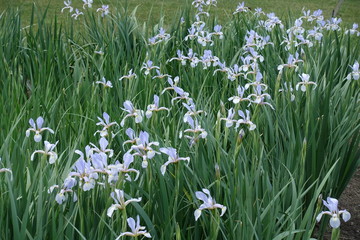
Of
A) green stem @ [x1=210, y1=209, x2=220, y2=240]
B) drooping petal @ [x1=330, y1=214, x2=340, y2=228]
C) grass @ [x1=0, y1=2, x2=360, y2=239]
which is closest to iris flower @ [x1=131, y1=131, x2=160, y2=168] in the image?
grass @ [x1=0, y1=2, x2=360, y2=239]

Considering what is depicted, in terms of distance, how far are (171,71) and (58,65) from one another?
62 cm

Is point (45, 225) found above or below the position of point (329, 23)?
below

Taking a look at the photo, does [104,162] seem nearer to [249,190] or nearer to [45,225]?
[45,225]

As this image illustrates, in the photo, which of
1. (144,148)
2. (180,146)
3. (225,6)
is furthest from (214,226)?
(225,6)

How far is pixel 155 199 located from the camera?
1.77 meters

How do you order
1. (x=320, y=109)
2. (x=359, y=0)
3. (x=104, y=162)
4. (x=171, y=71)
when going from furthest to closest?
(x=359, y=0), (x=171, y=71), (x=320, y=109), (x=104, y=162)

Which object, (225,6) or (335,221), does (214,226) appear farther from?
(225,6)

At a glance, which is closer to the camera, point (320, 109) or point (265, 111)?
point (265, 111)

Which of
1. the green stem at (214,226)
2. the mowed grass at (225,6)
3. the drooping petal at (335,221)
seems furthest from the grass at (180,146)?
the mowed grass at (225,6)

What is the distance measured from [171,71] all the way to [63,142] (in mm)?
1198

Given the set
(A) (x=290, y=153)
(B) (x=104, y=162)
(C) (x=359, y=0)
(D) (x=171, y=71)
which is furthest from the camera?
(C) (x=359, y=0)

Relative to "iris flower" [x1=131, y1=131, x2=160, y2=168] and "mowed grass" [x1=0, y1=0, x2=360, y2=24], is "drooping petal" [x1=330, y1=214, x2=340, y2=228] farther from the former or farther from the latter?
"mowed grass" [x1=0, y1=0, x2=360, y2=24]

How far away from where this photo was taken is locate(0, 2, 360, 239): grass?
5.42 feet

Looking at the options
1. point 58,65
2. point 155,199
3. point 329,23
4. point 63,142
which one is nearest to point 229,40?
point 329,23
